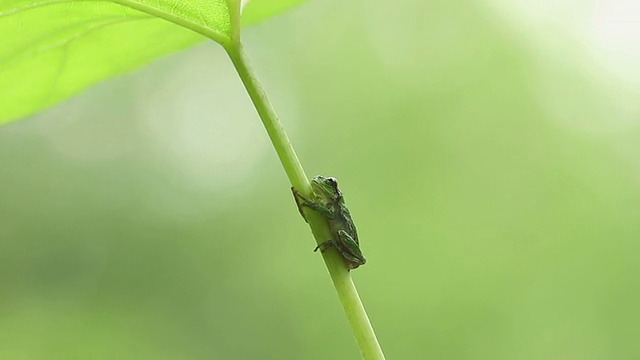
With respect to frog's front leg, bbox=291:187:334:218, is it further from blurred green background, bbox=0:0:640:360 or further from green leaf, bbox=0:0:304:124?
blurred green background, bbox=0:0:640:360

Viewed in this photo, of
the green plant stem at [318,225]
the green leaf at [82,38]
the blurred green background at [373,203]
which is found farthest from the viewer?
the blurred green background at [373,203]

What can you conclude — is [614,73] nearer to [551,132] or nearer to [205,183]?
[551,132]

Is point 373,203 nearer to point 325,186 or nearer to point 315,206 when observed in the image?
point 325,186

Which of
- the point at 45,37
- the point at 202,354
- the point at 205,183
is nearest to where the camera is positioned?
the point at 45,37

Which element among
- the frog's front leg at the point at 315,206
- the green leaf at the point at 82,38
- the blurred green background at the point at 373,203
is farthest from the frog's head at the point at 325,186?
the blurred green background at the point at 373,203

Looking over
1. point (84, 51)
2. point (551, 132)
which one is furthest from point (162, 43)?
point (551, 132)

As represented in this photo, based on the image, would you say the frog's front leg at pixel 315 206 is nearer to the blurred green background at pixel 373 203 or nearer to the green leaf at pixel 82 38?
the green leaf at pixel 82 38
